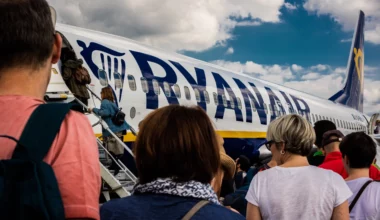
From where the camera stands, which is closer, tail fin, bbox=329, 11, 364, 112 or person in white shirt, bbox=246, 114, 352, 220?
person in white shirt, bbox=246, 114, 352, 220

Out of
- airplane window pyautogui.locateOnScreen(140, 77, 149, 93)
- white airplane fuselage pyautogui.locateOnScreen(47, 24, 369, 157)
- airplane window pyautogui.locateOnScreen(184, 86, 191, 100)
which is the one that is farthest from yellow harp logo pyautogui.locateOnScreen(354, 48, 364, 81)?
airplane window pyautogui.locateOnScreen(140, 77, 149, 93)

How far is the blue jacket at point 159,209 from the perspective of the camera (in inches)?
62.0

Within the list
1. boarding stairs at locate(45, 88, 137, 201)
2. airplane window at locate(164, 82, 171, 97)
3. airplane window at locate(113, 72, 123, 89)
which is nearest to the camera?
boarding stairs at locate(45, 88, 137, 201)

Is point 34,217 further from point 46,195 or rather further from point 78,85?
point 78,85

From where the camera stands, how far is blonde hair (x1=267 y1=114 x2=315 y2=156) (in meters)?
2.90

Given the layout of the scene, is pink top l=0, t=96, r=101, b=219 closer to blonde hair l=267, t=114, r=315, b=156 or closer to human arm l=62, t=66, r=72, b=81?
blonde hair l=267, t=114, r=315, b=156

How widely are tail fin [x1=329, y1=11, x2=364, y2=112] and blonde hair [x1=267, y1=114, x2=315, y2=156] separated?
26762 millimetres

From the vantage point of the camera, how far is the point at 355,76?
101ft

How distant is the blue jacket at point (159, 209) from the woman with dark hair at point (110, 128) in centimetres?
546

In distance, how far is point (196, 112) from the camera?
1.78 metres

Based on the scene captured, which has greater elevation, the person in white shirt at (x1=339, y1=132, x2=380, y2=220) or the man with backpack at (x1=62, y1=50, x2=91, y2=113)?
the man with backpack at (x1=62, y1=50, x2=91, y2=113)

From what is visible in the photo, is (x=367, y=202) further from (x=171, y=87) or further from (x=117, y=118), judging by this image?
(x=171, y=87)

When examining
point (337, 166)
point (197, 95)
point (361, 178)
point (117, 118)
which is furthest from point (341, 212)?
point (197, 95)

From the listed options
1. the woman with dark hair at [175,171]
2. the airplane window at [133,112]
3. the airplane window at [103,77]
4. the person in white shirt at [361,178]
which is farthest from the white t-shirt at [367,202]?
the airplane window at [133,112]
